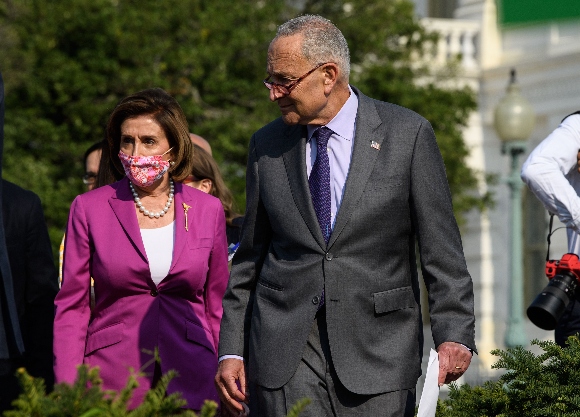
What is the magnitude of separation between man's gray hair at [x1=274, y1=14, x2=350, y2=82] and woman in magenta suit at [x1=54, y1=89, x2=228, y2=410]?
3.63 ft

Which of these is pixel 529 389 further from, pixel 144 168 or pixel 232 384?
pixel 144 168

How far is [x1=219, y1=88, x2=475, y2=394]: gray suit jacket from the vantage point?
212 inches

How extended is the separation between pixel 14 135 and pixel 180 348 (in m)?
13.4

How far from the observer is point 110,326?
244 inches

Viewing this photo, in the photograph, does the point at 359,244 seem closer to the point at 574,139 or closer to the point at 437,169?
the point at 437,169

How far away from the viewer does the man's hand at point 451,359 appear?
5250 mm

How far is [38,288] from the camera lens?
25.1 ft

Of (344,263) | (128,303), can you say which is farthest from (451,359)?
(128,303)

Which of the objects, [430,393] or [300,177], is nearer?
[430,393]

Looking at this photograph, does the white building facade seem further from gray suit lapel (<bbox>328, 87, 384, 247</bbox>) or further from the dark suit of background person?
gray suit lapel (<bbox>328, 87, 384, 247</bbox>)

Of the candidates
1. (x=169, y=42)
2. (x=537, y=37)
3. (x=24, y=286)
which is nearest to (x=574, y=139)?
(x=24, y=286)

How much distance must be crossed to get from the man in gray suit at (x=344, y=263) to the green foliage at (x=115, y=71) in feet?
42.5

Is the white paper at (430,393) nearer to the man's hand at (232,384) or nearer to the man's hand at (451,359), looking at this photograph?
the man's hand at (451,359)

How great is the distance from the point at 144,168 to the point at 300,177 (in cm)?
99
